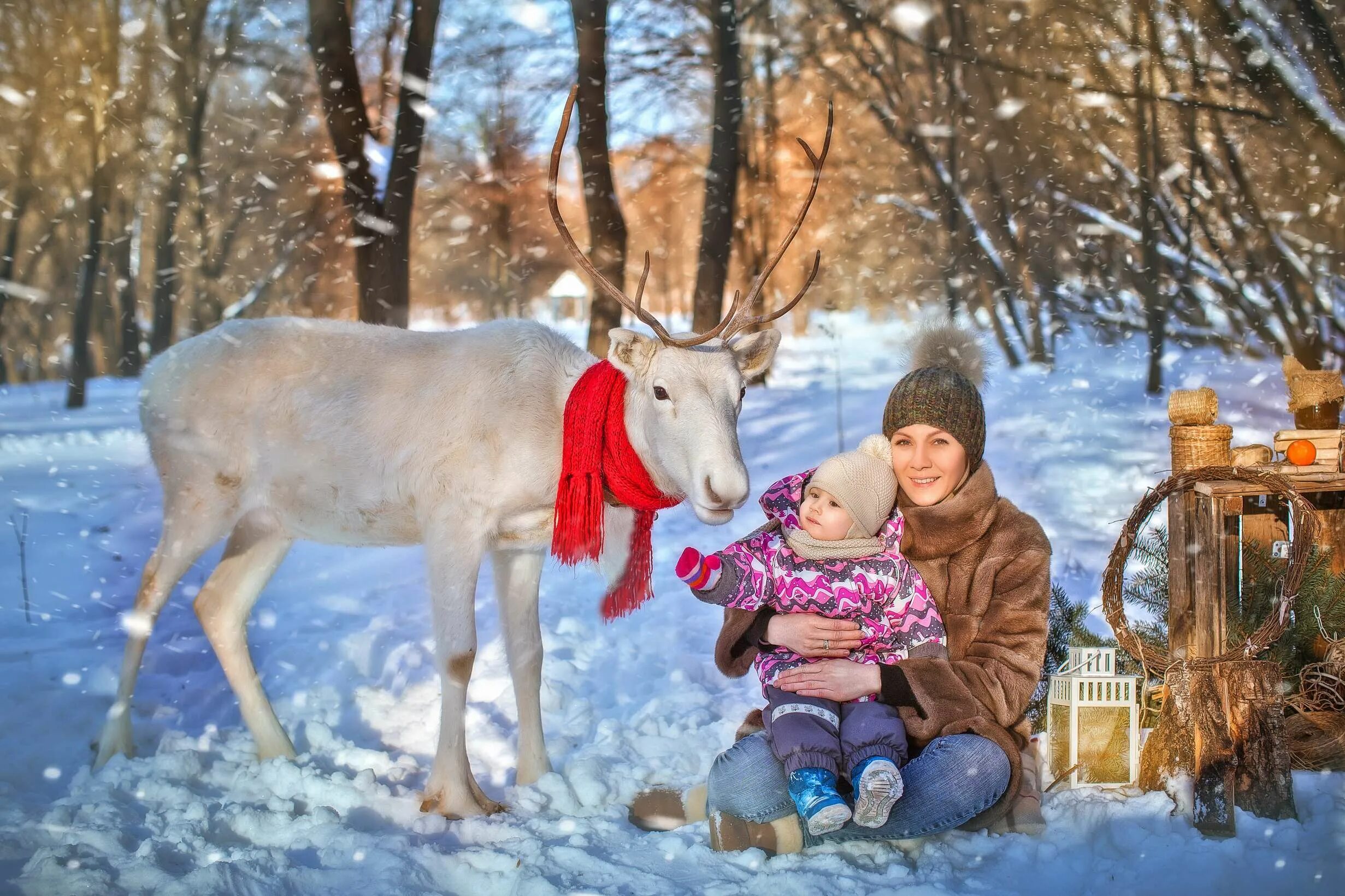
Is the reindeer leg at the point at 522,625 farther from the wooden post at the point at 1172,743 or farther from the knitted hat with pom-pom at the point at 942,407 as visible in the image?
the wooden post at the point at 1172,743

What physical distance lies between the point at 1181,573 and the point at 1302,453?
0.67 m

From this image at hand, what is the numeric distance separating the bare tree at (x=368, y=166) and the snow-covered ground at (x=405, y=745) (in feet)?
6.51

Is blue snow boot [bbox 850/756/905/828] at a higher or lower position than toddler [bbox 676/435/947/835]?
lower

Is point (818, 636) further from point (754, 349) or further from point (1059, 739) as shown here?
point (754, 349)

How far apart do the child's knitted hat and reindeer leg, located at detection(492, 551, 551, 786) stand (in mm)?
1408

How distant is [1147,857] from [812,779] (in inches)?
39.8

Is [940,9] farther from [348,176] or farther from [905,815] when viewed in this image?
[905,815]

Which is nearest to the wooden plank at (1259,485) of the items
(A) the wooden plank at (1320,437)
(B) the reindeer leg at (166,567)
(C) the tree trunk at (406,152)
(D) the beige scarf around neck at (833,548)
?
(A) the wooden plank at (1320,437)

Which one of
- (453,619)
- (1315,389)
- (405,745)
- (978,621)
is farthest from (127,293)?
(1315,389)

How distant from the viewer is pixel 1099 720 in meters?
3.38

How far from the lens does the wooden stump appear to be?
3.13 m

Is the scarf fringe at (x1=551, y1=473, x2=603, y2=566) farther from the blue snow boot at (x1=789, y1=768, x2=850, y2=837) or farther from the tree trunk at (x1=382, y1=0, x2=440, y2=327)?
the tree trunk at (x1=382, y1=0, x2=440, y2=327)

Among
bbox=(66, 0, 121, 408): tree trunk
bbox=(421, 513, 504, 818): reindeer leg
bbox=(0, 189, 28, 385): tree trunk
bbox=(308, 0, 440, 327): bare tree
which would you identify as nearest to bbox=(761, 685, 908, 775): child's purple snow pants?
bbox=(421, 513, 504, 818): reindeer leg

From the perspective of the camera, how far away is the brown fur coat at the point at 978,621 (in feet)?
10.1
